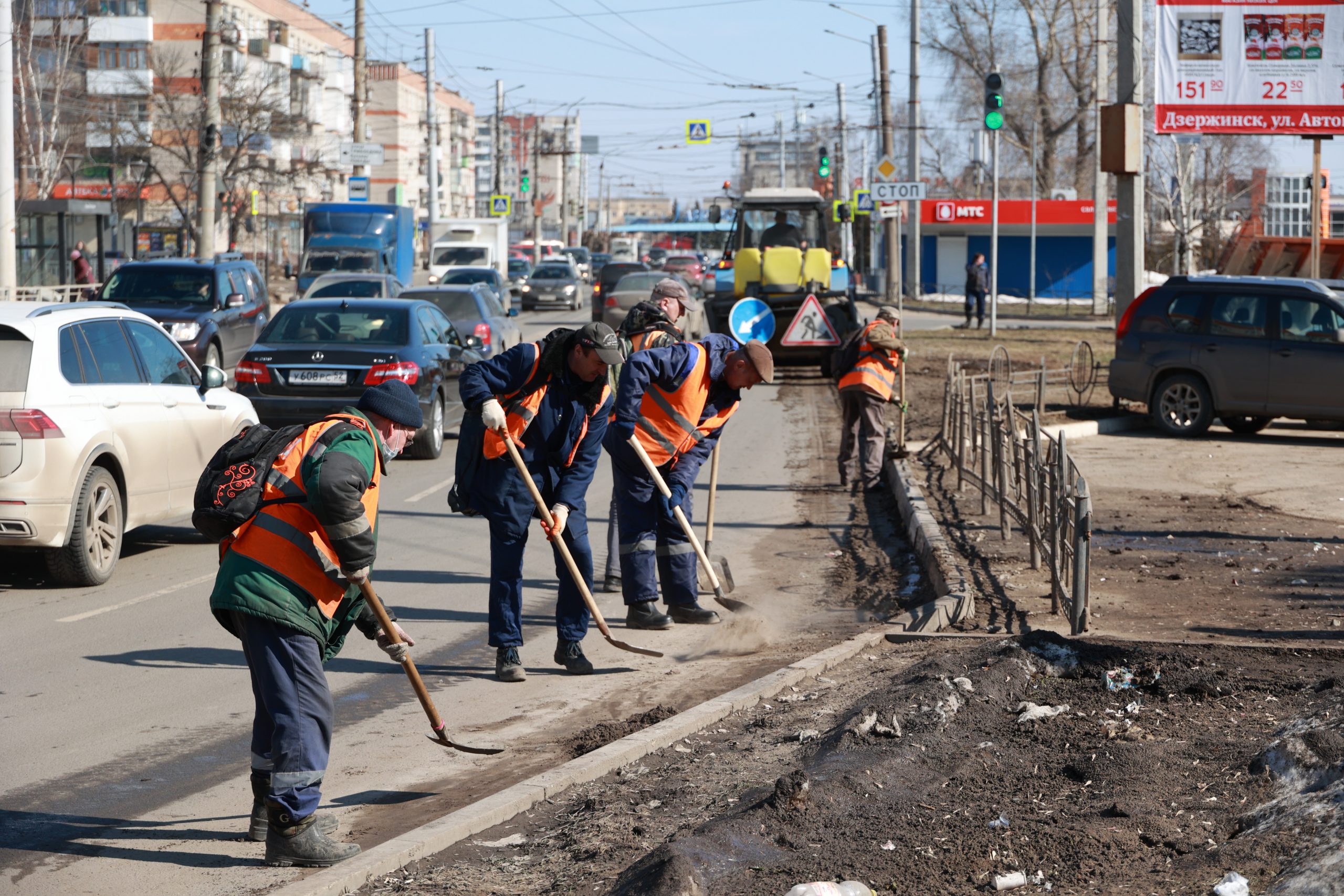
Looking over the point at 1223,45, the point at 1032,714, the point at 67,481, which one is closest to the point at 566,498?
the point at 1032,714

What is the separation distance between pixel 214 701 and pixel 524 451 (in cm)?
180

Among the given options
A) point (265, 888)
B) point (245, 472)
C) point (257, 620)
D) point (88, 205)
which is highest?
point (88, 205)

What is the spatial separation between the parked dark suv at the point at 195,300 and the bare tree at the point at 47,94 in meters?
22.2

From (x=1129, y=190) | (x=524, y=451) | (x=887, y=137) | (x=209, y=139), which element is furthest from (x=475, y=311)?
(x=887, y=137)

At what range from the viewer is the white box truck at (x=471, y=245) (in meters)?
45.2

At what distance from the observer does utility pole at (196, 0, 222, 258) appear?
27375 millimetres

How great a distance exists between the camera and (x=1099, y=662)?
6031 mm

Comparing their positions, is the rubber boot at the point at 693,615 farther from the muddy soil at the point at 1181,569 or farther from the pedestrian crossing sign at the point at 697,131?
the pedestrian crossing sign at the point at 697,131

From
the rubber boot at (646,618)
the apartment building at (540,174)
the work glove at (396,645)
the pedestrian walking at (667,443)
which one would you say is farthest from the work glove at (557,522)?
the apartment building at (540,174)

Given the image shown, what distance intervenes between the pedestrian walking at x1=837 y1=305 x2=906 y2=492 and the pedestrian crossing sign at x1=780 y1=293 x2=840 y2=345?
361cm

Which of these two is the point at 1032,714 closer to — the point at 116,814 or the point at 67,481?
the point at 116,814

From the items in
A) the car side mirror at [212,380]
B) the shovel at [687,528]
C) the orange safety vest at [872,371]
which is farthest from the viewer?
the orange safety vest at [872,371]

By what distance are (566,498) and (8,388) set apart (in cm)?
361

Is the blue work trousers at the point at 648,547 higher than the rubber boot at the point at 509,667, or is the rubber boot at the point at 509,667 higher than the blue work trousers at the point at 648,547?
the blue work trousers at the point at 648,547
